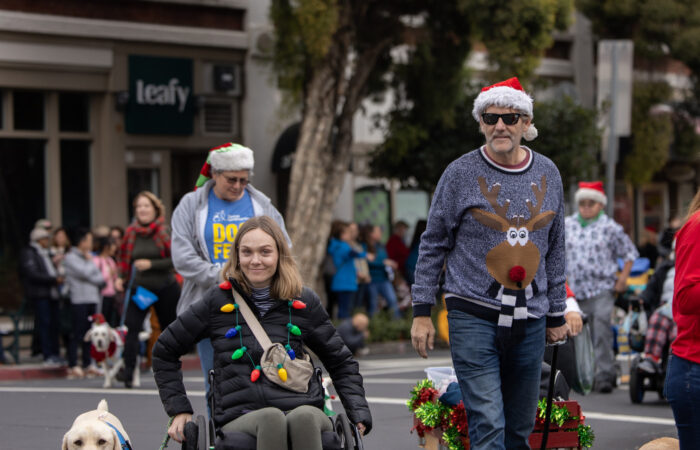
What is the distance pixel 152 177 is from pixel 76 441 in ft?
47.7

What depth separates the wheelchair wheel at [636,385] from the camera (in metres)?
10.8

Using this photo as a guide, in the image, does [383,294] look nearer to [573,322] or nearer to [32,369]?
[32,369]

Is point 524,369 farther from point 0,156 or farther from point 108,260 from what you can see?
point 0,156

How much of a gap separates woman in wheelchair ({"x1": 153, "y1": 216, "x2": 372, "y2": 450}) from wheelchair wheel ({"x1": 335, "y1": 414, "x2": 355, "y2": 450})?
1.6 inches

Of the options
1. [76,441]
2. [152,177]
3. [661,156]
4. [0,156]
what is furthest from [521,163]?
[661,156]

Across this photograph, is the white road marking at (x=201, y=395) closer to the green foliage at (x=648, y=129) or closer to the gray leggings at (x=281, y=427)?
the gray leggings at (x=281, y=427)

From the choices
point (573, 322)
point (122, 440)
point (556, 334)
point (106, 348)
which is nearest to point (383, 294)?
point (106, 348)

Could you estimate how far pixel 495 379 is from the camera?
17.5 feet

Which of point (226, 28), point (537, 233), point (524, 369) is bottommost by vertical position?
point (524, 369)

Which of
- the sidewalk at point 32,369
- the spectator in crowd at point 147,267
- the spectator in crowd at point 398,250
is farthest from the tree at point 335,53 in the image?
the spectator in crowd at point 147,267

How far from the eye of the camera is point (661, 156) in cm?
2547

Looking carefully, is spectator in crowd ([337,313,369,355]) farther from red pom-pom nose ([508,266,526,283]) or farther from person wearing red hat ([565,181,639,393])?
red pom-pom nose ([508,266,526,283])

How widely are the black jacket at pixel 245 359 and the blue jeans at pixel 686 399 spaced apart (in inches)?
53.1

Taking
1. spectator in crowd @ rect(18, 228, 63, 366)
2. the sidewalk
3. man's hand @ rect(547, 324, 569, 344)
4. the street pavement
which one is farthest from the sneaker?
spectator in crowd @ rect(18, 228, 63, 366)
